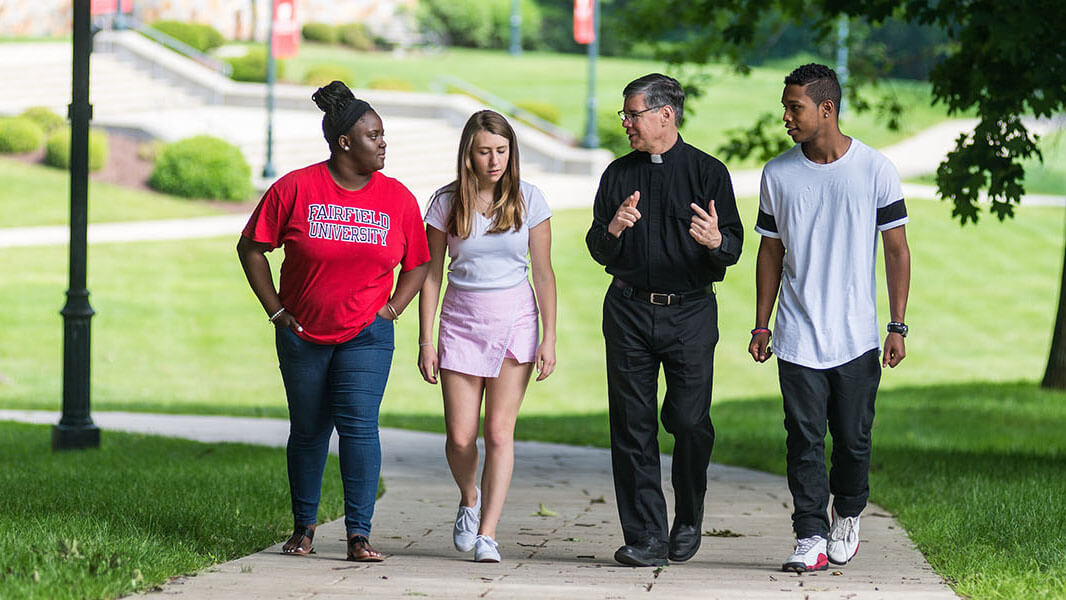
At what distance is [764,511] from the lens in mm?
8422

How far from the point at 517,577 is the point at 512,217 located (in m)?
1.45

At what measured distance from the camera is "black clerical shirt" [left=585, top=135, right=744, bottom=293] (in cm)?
609

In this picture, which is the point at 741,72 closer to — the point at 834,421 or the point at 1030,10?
the point at 1030,10

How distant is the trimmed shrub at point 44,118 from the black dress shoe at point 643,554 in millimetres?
30097

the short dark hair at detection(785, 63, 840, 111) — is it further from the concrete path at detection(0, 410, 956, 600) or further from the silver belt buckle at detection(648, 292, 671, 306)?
the concrete path at detection(0, 410, 956, 600)

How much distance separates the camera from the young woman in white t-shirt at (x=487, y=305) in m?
6.18

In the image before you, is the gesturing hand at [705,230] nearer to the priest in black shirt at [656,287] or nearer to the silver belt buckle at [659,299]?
the priest in black shirt at [656,287]

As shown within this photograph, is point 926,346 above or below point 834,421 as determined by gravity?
below

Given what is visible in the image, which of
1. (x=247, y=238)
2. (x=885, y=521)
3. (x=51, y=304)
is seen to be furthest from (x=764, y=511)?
(x=51, y=304)

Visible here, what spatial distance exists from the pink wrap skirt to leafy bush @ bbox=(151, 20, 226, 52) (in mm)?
46227

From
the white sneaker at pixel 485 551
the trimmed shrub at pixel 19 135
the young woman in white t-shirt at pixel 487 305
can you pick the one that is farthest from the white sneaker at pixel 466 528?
the trimmed shrub at pixel 19 135

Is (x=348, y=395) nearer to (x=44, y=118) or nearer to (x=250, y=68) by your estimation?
(x=44, y=118)

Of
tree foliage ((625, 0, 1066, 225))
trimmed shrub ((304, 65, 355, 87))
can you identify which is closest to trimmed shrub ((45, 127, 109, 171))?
trimmed shrub ((304, 65, 355, 87))

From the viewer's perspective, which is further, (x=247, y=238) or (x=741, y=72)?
(x=741, y=72)
